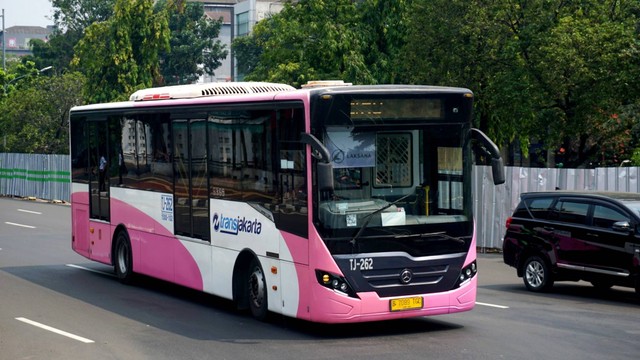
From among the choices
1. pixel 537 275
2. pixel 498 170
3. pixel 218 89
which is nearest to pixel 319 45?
pixel 537 275

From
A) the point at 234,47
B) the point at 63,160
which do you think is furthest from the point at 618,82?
the point at 234,47

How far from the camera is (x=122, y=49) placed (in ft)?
189

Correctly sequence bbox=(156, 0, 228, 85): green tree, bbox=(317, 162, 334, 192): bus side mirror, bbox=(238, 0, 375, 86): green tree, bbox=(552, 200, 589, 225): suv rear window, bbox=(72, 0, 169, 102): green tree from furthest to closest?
bbox=(156, 0, 228, 85): green tree
bbox=(72, 0, 169, 102): green tree
bbox=(238, 0, 375, 86): green tree
bbox=(552, 200, 589, 225): suv rear window
bbox=(317, 162, 334, 192): bus side mirror

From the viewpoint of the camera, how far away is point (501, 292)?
58.9ft

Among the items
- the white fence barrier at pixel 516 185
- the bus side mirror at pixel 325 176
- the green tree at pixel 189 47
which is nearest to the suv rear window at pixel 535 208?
the white fence barrier at pixel 516 185

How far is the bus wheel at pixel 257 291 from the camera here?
14.0 metres

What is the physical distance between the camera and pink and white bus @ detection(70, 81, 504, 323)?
492 inches

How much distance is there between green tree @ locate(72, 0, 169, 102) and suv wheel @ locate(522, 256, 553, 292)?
42.1m

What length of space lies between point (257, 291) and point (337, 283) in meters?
2.00

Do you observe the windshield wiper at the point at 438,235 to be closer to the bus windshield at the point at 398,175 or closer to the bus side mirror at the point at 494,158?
the bus windshield at the point at 398,175

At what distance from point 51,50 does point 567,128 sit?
2926 inches

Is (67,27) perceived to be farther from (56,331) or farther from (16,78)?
(56,331)

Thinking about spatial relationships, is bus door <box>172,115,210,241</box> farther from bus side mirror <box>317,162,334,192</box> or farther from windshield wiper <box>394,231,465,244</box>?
bus side mirror <box>317,162,334,192</box>

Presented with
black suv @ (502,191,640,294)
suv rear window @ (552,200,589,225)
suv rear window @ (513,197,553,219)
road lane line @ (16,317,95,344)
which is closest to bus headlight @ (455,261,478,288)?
black suv @ (502,191,640,294)
